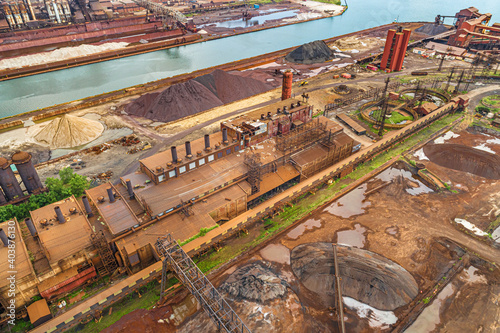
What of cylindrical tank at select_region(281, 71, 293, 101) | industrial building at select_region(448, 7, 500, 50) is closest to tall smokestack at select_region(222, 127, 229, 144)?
cylindrical tank at select_region(281, 71, 293, 101)

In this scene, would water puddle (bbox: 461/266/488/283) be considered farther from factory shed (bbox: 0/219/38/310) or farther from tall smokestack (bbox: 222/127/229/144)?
factory shed (bbox: 0/219/38/310)

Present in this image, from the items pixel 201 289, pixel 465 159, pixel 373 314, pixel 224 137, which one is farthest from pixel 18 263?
pixel 465 159

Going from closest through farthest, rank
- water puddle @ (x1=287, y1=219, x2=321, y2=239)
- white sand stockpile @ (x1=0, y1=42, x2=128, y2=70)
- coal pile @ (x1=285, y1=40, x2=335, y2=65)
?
1. water puddle @ (x1=287, y1=219, x2=321, y2=239)
2. white sand stockpile @ (x1=0, y1=42, x2=128, y2=70)
3. coal pile @ (x1=285, y1=40, x2=335, y2=65)

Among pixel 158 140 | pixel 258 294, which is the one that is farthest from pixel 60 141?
pixel 258 294

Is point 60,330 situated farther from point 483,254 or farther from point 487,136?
point 487,136

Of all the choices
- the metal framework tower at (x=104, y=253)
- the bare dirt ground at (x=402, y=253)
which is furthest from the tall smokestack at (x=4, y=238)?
the bare dirt ground at (x=402, y=253)

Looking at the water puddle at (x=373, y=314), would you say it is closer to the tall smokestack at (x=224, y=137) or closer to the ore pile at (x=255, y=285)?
the ore pile at (x=255, y=285)

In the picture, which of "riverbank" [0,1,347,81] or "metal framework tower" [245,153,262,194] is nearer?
"metal framework tower" [245,153,262,194]
